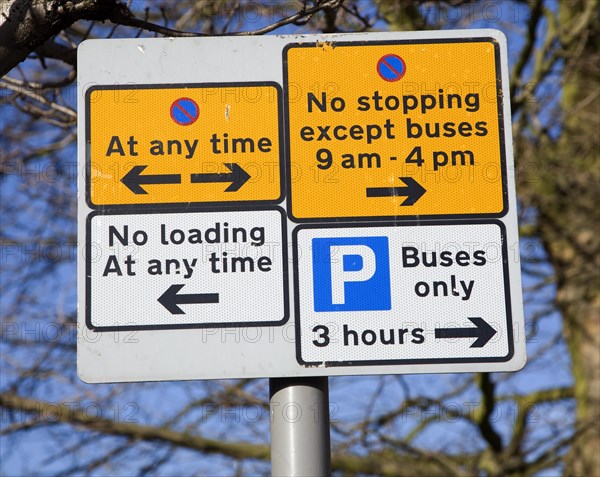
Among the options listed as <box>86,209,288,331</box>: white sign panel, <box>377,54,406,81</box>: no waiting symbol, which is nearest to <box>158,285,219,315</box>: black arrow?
<box>86,209,288,331</box>: white sign panel

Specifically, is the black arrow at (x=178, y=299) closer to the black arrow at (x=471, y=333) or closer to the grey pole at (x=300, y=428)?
the grey pole at (x=300, y=428)

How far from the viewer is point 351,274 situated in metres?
2.09

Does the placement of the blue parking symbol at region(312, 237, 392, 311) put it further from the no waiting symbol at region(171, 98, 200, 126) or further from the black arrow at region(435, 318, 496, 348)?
the no waiting symbol at region(171, 98, 200, 126)

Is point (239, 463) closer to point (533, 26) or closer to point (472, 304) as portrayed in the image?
point (533, 26)

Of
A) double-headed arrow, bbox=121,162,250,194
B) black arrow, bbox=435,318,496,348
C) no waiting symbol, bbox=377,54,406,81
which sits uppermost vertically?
no waiting symbol, bbox=377,54,406,81

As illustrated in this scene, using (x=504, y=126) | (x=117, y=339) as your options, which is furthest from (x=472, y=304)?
(x=117, y=339)

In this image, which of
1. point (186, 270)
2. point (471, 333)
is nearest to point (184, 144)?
point (186, 270)

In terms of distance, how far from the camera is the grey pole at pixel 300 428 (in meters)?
1.98

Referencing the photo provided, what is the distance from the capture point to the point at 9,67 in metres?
2.43

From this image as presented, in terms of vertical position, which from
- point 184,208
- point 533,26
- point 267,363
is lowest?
point 267,363

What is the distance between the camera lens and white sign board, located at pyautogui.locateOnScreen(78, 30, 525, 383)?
2.05m

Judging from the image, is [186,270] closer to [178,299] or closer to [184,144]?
[178,299]

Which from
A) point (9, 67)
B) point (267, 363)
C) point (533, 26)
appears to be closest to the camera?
point (267, 363)

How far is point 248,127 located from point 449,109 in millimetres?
498
